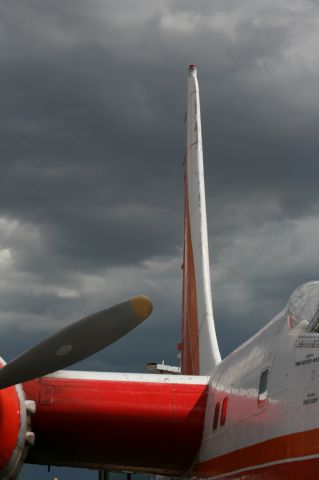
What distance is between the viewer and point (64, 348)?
9953mm

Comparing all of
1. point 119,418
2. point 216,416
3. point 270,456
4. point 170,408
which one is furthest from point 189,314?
point 270,456

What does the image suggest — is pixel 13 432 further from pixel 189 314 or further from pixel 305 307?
pixel 189 314

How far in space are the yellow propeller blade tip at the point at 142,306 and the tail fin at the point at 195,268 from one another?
23.3ft

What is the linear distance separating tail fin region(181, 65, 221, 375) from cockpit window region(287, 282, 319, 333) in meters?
7.34

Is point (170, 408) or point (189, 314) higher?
point (189, 314)

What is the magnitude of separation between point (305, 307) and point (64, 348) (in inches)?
122

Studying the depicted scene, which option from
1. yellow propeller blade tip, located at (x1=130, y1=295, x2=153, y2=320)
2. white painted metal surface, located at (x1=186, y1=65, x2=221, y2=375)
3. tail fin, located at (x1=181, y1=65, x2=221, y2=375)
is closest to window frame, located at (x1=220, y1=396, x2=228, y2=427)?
yellow propeller blade tip, located at (x1=130, y1=295, x2=153, y2=320)

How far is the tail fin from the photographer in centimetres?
1709

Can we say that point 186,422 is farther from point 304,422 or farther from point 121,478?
point 121,478

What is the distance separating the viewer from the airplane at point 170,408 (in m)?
7.55

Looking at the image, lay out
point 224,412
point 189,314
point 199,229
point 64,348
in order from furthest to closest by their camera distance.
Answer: point 199,229 < point 189,314 < point 224,412 < point 64,348

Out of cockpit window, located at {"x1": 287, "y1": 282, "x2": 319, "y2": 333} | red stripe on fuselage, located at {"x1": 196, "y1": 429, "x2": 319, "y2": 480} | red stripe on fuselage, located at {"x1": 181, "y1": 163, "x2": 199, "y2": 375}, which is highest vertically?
red stripe on fuselage, located at {"x1": 181, "y1": 163, "x2": 199, "y2": 375}

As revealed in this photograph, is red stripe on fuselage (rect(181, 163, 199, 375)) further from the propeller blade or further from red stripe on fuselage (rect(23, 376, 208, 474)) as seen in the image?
the propeller blade

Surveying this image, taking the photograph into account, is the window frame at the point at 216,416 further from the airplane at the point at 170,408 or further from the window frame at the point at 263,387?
the window frame at the point at 263,387
